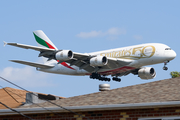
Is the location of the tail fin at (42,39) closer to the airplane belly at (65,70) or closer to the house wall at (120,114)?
the airplane belly at (65,70)

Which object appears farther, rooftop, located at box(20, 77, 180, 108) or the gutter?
rooftop, located at box(20, 77, 180, 108)

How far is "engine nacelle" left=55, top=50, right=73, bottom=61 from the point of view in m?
33.0

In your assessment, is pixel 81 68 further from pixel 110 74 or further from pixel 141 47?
pixel 141 47

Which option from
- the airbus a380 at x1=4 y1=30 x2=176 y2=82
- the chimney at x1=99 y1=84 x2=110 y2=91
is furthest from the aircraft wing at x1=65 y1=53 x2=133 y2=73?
the chimney at x1=99 y1=84 x2=110 y2=91

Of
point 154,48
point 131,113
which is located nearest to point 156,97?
point 131,113

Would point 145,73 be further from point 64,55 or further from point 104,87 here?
point 104,87

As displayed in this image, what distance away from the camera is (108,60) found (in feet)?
115

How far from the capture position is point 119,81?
4216 cm

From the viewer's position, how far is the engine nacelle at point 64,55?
108 feet

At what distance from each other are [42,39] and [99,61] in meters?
14.3

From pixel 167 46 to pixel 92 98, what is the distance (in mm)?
21851

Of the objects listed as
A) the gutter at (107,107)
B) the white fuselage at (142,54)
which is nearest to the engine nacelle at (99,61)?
the white fuselage at (142,54)

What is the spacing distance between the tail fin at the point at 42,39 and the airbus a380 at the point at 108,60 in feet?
12.5

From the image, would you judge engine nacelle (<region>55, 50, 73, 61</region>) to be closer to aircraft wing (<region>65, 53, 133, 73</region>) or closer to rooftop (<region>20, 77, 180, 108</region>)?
aircraft wing (<region>65, 53, 133, 73</region>)
